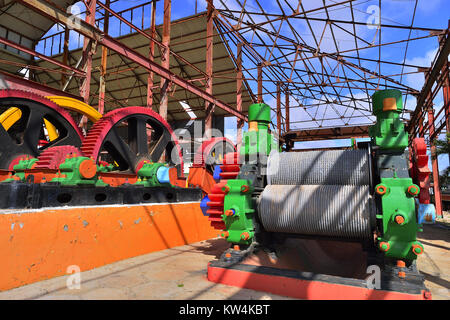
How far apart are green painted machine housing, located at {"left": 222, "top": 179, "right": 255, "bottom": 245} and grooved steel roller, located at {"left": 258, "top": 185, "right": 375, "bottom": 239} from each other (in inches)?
8.5

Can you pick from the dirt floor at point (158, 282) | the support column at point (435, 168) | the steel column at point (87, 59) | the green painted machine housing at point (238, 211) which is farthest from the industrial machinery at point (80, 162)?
the support column at point (435, 168)

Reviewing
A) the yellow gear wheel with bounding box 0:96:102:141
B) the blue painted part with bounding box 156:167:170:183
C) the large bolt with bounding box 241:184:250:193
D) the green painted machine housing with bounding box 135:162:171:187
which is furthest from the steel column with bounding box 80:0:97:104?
the large bolt with bounding box 241:184:250:193

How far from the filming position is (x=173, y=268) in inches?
157

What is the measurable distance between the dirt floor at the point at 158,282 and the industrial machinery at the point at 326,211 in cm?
26

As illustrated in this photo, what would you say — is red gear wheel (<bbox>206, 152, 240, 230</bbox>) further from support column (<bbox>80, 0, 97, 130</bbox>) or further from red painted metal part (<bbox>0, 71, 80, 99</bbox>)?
support column (<bbox>80, 0, 97, 130</bbox>)

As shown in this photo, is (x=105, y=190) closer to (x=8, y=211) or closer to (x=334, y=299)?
(x=8, y=211)

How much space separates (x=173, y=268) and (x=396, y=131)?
3.27 metres

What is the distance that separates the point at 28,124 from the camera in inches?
215

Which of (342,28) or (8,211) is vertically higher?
(342,28)

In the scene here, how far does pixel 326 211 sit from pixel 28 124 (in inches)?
214

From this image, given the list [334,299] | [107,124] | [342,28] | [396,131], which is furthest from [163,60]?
[334,299]

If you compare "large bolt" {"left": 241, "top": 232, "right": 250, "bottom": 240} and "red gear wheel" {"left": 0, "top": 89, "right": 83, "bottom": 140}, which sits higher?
"red gear wheel" {"left": 0, "top": 89, "right": 83, "bottom": 140}

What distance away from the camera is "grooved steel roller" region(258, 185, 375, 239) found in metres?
3.21

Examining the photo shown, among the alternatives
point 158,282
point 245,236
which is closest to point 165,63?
point 245,236
